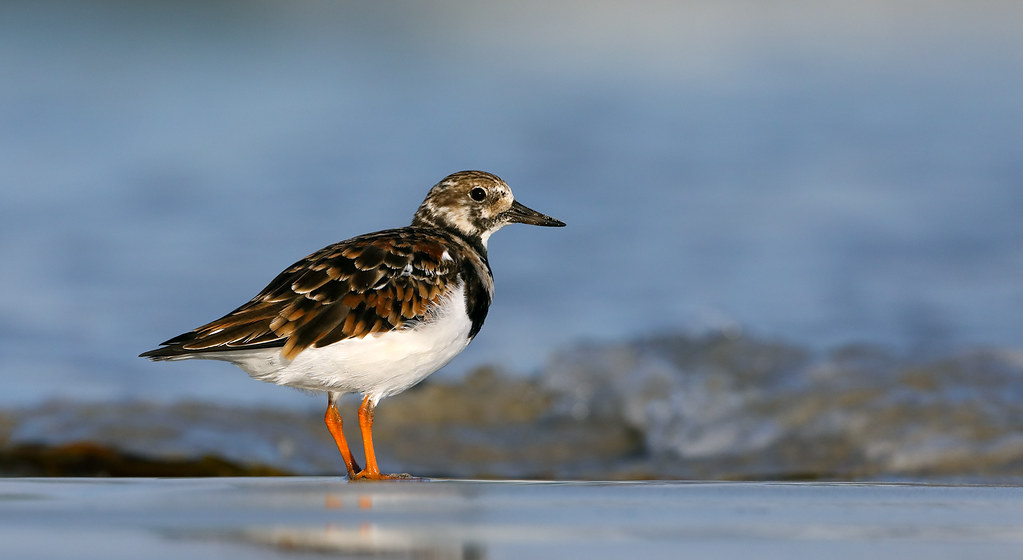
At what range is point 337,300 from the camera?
5.21m

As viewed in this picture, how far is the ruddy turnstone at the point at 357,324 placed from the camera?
16.8ft

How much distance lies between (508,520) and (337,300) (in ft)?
5.87

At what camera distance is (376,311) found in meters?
5.24

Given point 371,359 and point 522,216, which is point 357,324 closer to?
point 371,359

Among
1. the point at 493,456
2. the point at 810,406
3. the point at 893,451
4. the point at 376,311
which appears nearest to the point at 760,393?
the point at 810,406

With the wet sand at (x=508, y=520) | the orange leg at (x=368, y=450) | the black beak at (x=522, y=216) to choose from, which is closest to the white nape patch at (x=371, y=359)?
the orange leg at (x=368, y=450)

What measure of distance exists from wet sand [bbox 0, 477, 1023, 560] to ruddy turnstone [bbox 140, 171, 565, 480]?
1.93 ft

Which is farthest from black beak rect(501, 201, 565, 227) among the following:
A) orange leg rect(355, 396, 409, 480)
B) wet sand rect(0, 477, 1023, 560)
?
wet sand rect(0, 477, 1023, 560)

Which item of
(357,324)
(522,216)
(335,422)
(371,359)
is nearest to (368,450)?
(335,422)

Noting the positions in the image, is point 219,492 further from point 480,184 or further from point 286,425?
point 286,425

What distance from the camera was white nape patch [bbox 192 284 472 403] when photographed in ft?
16.9

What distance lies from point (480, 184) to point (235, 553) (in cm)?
352

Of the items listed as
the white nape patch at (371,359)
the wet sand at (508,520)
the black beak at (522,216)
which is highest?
the black beak at (522,216)

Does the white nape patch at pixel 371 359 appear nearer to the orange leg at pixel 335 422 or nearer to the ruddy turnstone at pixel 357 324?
the ruddy turnstone at pixel 357 324
